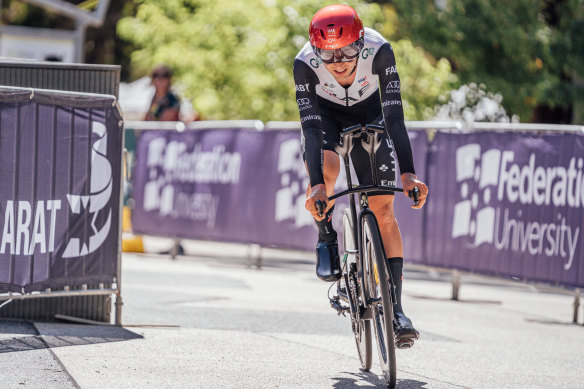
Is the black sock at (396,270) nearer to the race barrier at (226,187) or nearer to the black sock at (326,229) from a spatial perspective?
the black sock at (326,229)

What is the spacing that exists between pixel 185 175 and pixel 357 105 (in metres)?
8.15

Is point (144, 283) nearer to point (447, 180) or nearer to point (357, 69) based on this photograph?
point (447, 180)

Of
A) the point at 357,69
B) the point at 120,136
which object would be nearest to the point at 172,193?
the point at 120,136

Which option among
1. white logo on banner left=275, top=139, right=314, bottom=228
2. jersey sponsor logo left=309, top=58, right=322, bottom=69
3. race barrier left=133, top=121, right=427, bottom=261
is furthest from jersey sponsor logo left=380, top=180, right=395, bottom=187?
white logo on banner left=275, top=139, right=314, bottom=228

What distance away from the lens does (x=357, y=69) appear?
6297mm

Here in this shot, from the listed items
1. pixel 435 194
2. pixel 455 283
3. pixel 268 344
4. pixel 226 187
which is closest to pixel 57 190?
pixel 268 344

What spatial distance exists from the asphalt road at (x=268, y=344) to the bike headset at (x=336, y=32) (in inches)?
71.9

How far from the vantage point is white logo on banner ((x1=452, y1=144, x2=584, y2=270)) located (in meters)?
10.1

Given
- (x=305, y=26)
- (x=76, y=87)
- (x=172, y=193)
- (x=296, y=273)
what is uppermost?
(x=305, y=26)

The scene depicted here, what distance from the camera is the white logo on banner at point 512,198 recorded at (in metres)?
10.1

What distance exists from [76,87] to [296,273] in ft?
20.8

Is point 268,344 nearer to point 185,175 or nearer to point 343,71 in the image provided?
point 343,71

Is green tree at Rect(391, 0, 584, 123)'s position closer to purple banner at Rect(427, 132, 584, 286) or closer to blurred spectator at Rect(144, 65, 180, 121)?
blurred spectator at Rect(144, 65, 180, 121)

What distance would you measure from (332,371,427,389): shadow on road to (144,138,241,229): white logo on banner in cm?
781
